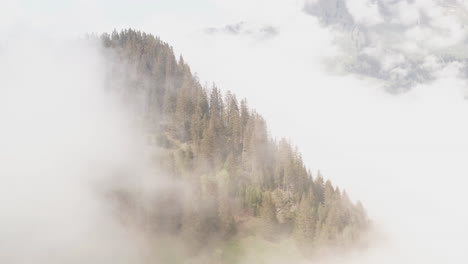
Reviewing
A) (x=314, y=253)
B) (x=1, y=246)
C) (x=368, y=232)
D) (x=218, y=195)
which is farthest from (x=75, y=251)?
(x=368, y=232)

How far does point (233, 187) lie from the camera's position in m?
156

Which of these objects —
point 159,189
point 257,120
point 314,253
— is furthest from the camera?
point 257,120

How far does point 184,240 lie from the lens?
471ft

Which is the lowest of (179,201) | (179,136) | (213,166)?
(179,201)

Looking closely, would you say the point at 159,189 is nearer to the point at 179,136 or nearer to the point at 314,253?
the point at 179,136

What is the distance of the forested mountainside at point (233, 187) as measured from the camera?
470 ft

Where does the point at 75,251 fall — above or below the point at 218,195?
below

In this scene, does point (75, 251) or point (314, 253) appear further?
point (75, 251)

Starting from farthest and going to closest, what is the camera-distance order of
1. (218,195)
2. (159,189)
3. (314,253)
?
1. (159,189)
2. (218,195)
3. (314,253)

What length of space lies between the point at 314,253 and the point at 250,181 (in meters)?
36.0

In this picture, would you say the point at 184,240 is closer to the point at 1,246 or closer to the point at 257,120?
the point at 257,120

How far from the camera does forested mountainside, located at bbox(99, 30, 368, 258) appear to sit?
143125 millimetres

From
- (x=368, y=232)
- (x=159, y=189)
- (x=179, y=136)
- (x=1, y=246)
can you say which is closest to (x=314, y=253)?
(x=368, y=232)

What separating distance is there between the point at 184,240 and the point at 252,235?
22903 millimetres
